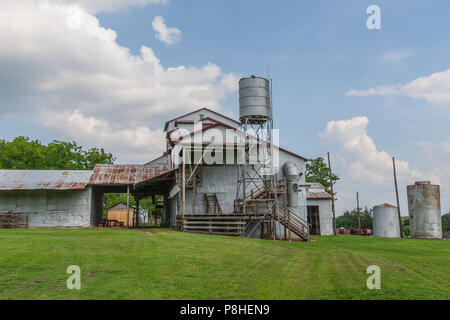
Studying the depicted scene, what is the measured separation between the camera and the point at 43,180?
31375mm

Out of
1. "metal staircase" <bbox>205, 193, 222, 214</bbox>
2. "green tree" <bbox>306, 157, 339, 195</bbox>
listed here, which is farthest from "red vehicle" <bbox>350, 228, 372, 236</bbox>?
"metal staircase" <bbox>205, 193, 222, 214</bbox>

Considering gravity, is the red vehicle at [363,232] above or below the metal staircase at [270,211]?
below

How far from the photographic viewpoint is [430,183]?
2878 cm

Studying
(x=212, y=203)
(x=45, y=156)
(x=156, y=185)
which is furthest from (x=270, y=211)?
(x=45, y=156)

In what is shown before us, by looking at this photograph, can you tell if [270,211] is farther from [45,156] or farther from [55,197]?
[45,156]

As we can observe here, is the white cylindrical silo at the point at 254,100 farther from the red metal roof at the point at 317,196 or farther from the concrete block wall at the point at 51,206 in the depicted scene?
the concrete block wall at the point at 51,206

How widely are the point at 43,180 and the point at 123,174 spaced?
6.10 metres

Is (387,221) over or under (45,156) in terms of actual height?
under

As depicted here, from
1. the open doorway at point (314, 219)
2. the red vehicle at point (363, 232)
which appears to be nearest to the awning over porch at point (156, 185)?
the open doorway at point (314, 219)

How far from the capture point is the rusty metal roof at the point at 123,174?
3141cm

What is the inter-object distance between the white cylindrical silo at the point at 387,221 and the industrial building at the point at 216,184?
8.34 meters
